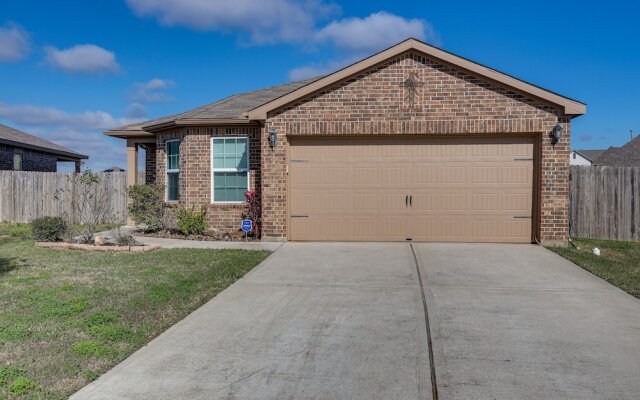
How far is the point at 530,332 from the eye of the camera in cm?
523

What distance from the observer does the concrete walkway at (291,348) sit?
390 centimetres

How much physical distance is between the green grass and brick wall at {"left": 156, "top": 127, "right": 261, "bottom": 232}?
7.14 metres

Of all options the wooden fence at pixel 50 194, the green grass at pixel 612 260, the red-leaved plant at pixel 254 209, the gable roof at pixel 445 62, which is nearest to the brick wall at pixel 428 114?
the gable roof at pixel 445 62

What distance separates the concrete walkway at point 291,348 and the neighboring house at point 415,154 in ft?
13.1

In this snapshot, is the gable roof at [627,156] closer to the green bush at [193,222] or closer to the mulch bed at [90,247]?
the green bush at [193,222]

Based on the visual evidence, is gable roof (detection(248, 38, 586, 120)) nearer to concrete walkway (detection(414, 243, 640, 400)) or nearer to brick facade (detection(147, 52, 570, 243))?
brick facade (detection(147, 52, 570, 243))

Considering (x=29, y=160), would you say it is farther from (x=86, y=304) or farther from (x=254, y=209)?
(x=86, y=304)

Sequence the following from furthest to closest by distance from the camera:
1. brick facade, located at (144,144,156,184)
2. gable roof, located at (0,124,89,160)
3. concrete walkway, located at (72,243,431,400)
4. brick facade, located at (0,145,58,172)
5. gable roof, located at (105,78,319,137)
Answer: gable roof, located at (0,124,89,160)
brick facade, located at (0,145,58,172)
brick facade, located at (144,144,156,184)
gable roof, located at (105,78,319,137)
concrete walkway, located at (72,243,431,400)

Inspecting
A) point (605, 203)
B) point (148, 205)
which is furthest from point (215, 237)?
point (605, 203)

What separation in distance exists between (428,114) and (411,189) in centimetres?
170

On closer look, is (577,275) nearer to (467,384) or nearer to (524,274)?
(524,274)

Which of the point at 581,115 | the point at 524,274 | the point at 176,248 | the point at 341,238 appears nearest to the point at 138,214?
the point at 176,248

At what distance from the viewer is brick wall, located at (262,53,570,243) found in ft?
35.5

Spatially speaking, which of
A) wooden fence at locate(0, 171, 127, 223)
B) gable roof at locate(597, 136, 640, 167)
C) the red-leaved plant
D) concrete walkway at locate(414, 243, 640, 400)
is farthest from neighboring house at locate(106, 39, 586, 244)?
gable roof at locate(597, 136, 640, 167)
